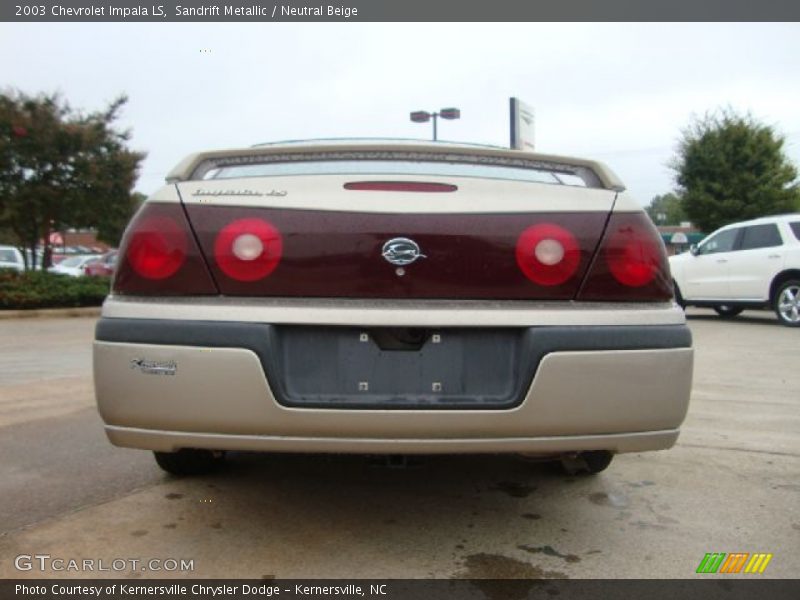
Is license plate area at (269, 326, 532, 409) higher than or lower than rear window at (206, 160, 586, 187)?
lower

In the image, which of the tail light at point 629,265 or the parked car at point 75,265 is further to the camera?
the parked car at point 75,265

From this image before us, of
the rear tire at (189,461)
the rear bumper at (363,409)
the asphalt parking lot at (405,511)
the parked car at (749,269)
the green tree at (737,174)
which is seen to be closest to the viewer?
the rear bumper at (363,409)

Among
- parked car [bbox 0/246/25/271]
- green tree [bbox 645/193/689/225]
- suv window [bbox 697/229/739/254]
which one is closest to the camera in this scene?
suv window [bbox 697/229/739/254]

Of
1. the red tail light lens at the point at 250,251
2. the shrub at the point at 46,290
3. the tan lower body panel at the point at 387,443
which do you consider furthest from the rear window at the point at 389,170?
the shrub at the point at 46,290

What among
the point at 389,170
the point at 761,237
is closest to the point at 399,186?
the point at 389,170

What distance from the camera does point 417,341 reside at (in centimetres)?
209

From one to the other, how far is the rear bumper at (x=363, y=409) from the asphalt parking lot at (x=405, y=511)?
1.41 feet

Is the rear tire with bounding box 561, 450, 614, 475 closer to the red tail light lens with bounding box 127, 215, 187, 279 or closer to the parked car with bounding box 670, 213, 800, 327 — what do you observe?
the red tail light lens with bounding box 127, 215, 187, 279

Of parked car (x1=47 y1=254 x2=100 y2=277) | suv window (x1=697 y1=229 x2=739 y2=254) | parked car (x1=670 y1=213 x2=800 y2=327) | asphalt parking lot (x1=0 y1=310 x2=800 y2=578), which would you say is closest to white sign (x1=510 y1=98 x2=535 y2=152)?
parked car (x1=670 y1=213 x2=800 y2=327)

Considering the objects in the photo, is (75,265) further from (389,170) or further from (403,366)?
(403,366)

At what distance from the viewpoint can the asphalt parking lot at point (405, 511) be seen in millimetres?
2244

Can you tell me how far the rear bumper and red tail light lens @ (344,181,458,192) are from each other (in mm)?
546

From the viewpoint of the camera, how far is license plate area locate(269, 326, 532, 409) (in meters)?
2.05

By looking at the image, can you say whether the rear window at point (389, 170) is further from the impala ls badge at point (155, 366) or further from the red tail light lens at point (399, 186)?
the impala ls badge at point (155, 366)
